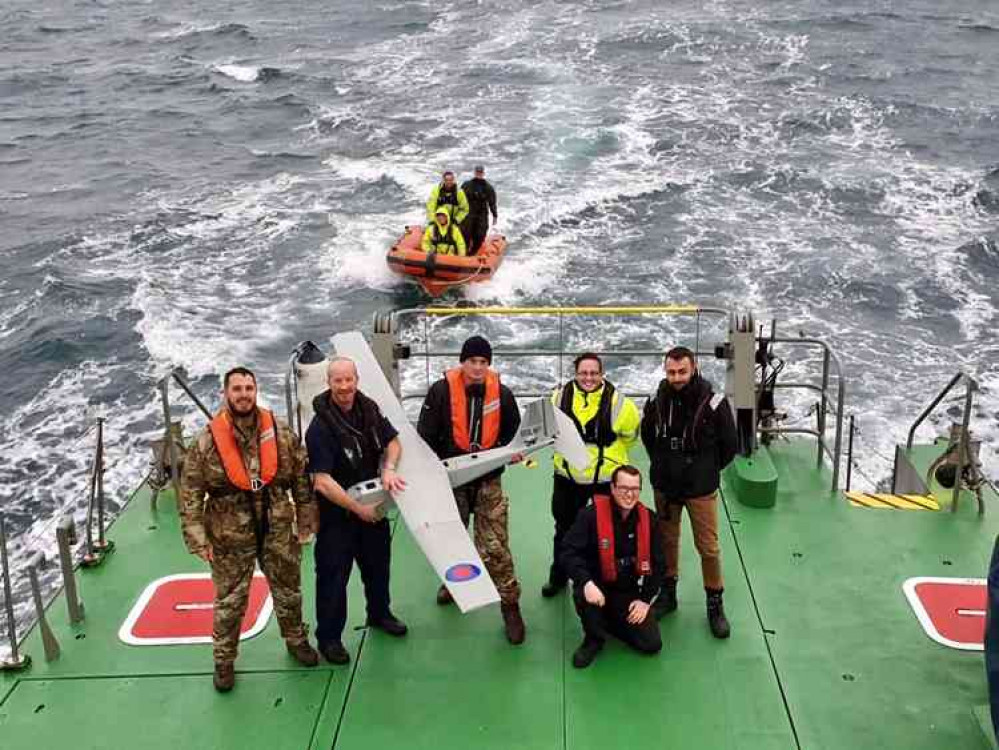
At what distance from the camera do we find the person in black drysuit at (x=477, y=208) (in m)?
16.5

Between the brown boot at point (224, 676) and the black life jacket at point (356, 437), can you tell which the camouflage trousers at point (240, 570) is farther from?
the black life jacket at point (356, 437)

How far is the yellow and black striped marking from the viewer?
7.21 m

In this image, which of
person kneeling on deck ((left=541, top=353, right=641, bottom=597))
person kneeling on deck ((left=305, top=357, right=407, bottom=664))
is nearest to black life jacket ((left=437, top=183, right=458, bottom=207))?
person kneeling on deck ((left=541, top=353, right=641, bottom=597))

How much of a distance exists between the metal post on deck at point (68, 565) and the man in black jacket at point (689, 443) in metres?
3.15

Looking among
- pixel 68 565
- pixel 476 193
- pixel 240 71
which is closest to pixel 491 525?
pixel 68 565

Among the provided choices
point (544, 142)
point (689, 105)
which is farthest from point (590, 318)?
point (689, 105)

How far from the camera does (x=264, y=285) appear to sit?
60.5 feet

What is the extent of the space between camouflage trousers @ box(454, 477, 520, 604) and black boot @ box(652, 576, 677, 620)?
923 mm

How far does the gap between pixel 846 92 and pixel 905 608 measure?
26.0m

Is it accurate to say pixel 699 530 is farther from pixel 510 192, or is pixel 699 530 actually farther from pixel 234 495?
pixel 510 192

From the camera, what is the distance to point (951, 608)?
604 centimetres

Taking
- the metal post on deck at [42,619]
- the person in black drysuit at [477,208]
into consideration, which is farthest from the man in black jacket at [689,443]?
the person in black drysuit at [477,208]

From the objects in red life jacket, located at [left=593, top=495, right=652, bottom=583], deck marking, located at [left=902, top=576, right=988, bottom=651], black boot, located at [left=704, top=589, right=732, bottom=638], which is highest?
red life jacket, located at [left=593, top=495, right=652, bottom=583]

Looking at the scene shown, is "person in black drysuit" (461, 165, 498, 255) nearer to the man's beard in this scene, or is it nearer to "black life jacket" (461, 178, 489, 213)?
"black life jacket" (461, 178, 489, 213)
